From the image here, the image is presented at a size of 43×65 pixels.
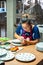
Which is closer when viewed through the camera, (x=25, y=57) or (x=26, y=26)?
(x=25, y=57)

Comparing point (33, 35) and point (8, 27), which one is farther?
point (8, 27)

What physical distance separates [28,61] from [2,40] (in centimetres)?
97

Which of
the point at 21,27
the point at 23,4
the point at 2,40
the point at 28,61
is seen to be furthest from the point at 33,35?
the point at 23,4

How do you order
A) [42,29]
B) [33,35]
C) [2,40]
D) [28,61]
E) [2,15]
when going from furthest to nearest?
1. [2,15]
2. [42,29]
3. [33,35]
4. [2,40]
5. [28,61]

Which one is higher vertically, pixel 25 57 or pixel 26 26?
pixel 26 26

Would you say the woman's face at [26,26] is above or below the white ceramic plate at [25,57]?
above

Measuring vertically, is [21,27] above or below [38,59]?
above

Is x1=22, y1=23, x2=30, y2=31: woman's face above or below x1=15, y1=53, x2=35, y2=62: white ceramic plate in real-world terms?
above

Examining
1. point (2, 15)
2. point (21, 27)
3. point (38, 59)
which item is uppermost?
point (2, 15)

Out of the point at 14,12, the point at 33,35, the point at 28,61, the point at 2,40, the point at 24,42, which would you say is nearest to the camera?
the point at 28,61

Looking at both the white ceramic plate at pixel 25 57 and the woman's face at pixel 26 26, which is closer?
the white ceramic plate at pixel 25 57

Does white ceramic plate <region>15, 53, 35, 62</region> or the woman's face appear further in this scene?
the woman's face

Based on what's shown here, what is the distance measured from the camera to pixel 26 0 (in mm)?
3650

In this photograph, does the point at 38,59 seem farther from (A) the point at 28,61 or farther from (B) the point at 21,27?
(B) the point at 21,27
